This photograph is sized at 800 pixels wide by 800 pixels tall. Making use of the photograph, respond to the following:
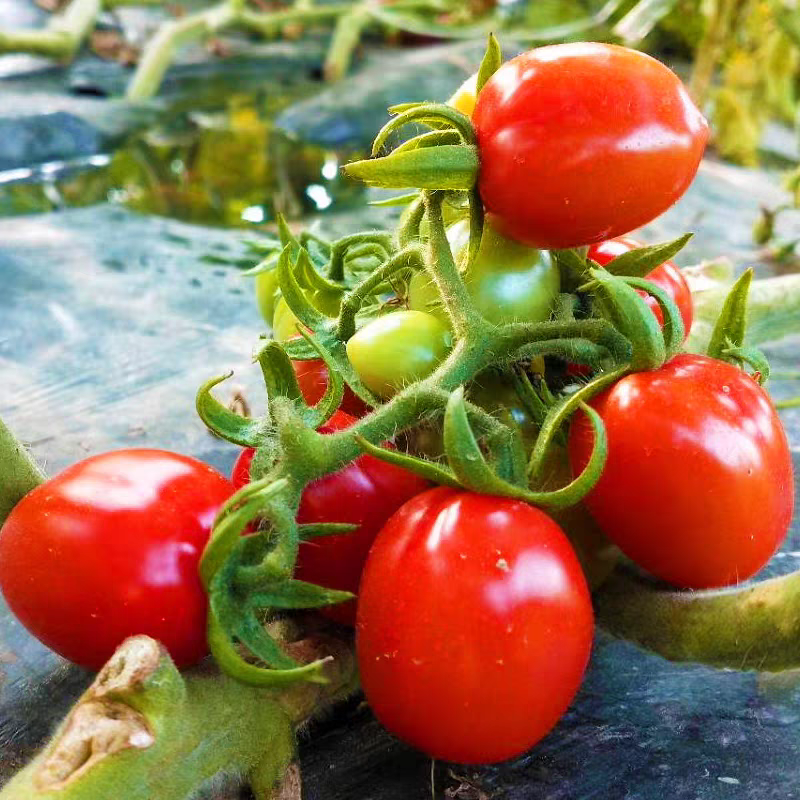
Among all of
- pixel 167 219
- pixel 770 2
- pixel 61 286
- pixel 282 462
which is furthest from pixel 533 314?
pixel 770 2

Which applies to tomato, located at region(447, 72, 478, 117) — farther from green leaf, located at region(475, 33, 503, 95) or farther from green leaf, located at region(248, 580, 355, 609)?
green leaf, located at region(248, 580, 355, 609)

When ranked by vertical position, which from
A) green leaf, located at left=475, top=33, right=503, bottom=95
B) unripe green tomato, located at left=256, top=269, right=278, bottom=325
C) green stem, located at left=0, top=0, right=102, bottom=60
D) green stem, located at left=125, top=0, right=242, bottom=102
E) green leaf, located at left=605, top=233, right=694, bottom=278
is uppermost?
green leaf, located at left=475, top=33, right=503, bottom=95

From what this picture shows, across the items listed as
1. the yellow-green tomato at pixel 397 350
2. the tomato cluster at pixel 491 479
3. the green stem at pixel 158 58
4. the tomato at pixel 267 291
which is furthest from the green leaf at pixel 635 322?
the green stem at pixel 158 58

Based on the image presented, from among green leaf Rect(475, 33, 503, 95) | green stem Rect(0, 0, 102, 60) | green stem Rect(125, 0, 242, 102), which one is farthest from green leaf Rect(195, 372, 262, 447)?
green stem Rect(0, 0, 102, 60)

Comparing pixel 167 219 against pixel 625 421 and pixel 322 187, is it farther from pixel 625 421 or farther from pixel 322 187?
pixel 625 421

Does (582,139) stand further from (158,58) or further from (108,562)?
(158,58)

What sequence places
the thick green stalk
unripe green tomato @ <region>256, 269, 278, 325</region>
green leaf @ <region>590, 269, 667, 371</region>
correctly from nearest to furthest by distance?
the thick green stalk
green leaf @ <region>590, 269, 667, 371</region>
unripe green tomato @ <region>256, 269, 278, 325</region>
